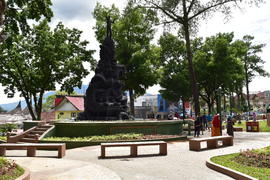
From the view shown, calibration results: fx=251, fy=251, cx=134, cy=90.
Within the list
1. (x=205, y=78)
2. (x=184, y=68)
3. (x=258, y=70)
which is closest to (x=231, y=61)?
(x=205, y=78)

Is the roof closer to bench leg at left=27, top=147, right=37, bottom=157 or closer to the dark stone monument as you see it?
the dark stone monument

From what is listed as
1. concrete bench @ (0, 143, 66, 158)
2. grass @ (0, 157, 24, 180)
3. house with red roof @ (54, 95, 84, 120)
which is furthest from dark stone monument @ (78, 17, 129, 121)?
house with red roof @ (54, 95, 84, 120)

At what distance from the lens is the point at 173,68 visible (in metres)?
42.7

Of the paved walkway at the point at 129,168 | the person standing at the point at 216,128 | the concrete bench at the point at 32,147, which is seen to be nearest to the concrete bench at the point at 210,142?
the paved walkway at the point at 129,168

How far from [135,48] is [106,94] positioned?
1479cm

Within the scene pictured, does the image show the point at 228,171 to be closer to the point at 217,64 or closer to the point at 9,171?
the point at 9,171

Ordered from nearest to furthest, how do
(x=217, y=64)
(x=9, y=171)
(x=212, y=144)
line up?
(x=9, y=171) → (x=212, y=144) → (x=217, y=64)

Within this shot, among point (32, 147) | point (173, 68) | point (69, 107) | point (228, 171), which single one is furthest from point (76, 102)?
point (228, 171)

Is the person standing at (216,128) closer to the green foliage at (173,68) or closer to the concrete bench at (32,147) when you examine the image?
the concrete bench at (32,147)

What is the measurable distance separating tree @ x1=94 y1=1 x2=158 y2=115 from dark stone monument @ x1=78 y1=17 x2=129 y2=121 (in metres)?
11.4

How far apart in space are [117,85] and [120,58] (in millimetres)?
13329

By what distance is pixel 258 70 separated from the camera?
54.9 m

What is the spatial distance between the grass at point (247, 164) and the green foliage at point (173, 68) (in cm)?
3091

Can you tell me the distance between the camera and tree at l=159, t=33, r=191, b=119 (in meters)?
41.0
